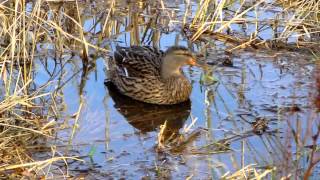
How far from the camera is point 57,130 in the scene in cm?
574

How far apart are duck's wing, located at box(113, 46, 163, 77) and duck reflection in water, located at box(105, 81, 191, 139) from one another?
206mm

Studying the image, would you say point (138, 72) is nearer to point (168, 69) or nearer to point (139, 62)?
point (139, 62)

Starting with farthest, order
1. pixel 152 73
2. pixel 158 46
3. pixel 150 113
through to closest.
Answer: pixel 158 46
pixel 152 73
pixel 150 113

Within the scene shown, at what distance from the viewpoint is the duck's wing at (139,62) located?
711 centimetres

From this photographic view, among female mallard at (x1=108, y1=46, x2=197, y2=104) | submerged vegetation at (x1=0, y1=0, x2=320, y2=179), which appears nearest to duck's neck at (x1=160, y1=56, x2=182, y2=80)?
female mallard at (x1=108, y1=46, x2=197, y2=104)

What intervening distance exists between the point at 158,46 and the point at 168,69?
99cm

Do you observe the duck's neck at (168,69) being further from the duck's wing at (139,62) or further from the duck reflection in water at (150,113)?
the duck reflection in water at (150,113)

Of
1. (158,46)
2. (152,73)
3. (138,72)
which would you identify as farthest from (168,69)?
(158,46)

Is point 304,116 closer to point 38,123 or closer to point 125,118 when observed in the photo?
point 125,118

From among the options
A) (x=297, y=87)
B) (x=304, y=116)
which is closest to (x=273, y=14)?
(x=297, y=87)

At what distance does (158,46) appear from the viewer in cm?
806

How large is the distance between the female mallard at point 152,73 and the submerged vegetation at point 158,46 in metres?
0.17

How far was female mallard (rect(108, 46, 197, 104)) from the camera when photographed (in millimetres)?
6848

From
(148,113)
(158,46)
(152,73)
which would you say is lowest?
(148,113)
